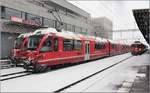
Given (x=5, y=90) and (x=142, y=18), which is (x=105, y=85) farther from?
(x=142, y=18)

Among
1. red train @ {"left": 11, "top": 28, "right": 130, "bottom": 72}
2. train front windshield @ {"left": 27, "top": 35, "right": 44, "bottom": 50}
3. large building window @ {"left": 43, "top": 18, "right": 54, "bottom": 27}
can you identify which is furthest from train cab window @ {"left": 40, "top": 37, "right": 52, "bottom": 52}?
large building window @ {"left": 43, "top": 18, "right": 54, "bottom": 27}

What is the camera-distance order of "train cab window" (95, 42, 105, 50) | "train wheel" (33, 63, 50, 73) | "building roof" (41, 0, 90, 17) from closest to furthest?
"train wheel" (33, 63, 50, 73) → "train cab window" (95, 42, 105, 50) → "building roof" (41, 0, 90, 17)

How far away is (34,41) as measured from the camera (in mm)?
16609

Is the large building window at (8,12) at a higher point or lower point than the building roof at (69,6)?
lower

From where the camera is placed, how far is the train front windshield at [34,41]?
642 inches

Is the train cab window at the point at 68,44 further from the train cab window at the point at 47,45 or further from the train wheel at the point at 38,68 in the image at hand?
the train wheel at the point at 38,68

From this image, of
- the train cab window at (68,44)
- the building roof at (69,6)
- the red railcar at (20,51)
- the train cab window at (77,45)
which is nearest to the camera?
the red railcar at (20,51)

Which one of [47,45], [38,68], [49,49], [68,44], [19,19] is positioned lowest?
[38,68]

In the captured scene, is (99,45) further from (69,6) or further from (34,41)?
(69,6)

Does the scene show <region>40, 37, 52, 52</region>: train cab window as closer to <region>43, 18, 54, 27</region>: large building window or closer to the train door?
the train door

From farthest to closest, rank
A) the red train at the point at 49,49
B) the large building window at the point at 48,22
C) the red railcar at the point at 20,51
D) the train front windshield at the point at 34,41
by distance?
the large building window at the point at 48,22 → the red railcar at the point at 20,51 → the train front windshield at the point at 34,41 → the red train at the point at 49,49

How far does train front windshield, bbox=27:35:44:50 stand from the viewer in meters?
16.3

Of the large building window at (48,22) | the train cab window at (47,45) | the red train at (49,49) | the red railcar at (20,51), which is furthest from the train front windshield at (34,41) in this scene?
the large building window at (48,22)

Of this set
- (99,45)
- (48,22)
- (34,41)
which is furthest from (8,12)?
(34,41)
